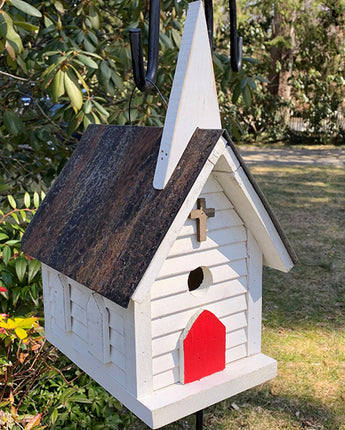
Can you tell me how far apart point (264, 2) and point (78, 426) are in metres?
12.0

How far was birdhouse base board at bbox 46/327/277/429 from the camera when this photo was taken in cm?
150

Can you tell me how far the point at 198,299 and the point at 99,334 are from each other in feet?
1.15

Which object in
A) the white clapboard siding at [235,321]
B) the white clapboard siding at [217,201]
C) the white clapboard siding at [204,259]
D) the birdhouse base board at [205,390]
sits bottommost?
the birdhouse base board at [205,390]

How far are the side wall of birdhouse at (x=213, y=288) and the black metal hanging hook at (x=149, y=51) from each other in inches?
14.6

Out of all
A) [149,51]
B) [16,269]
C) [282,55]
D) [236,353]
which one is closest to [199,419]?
[236,353]

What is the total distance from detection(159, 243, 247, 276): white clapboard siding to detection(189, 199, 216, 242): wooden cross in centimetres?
7

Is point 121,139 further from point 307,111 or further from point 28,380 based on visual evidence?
point 307,111

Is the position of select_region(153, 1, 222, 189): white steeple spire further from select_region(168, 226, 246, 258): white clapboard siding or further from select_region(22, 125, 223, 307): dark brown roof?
select_region(168, 226, 246, 258): white clapboard siding

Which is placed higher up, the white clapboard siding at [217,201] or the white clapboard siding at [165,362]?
the white clapboard siding at [217,201]

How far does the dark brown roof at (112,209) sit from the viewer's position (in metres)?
1.39

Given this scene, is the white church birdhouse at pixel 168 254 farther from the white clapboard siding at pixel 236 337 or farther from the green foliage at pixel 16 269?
the green foliage at pixel 16 269

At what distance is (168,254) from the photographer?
1.50 meters

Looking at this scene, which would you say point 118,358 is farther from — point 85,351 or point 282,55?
point 282,55

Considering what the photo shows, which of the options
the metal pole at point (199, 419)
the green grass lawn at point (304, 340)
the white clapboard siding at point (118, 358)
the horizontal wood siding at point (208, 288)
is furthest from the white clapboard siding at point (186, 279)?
the green grass lawn at point (304, 340)
